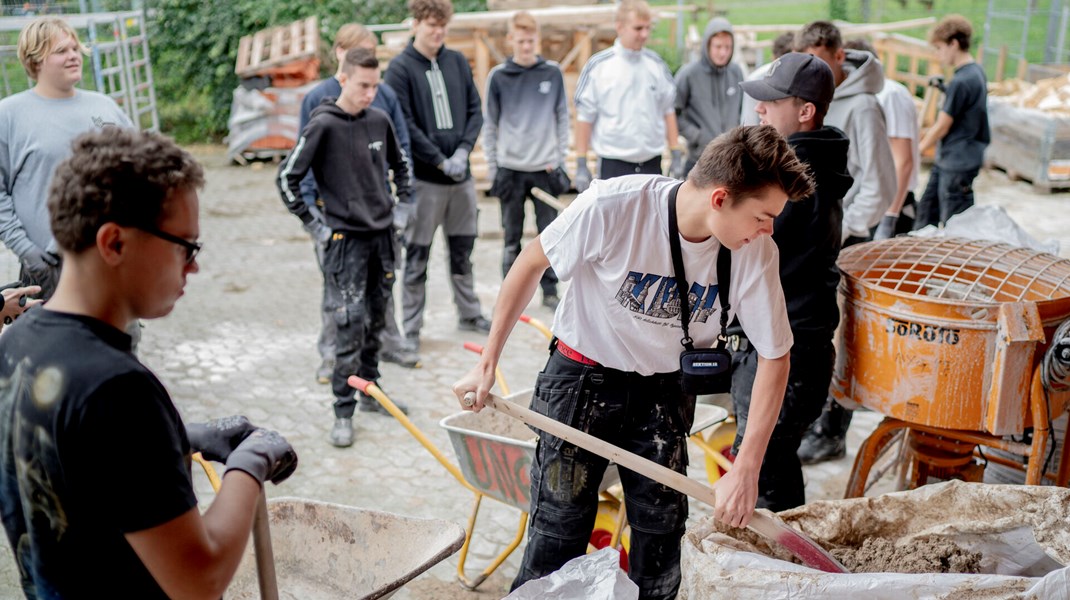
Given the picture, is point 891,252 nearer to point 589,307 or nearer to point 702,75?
point 589,307

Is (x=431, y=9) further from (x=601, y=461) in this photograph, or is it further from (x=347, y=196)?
(x=601, y=461)

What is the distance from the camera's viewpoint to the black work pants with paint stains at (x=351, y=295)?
4.77m

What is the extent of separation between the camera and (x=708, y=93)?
699cm

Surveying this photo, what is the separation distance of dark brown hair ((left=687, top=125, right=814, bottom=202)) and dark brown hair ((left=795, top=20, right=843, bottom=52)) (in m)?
1.98

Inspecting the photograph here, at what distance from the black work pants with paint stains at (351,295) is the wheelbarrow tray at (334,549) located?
1.94 metres

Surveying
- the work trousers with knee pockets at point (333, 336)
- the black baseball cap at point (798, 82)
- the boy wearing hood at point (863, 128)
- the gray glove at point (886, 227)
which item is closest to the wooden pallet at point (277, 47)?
the work trousers with knee pockets at point (333, 336)

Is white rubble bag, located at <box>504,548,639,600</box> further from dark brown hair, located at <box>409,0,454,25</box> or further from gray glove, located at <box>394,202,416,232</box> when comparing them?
dark brown hair, located at <box>409,0,454,25</box>

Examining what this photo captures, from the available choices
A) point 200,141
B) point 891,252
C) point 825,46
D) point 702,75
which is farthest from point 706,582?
point 200,141

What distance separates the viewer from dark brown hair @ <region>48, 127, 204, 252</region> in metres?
1.47

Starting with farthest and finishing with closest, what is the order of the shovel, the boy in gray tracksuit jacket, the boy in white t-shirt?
the boy in gray tracksuit jacket, the shovel, the boy in white t-shirt

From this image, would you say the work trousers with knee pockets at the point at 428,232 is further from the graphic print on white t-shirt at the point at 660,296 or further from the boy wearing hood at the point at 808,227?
the graphic print on white t-shirt at the point at 660,296

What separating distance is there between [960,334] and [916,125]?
2561mm

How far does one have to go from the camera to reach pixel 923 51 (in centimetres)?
1148

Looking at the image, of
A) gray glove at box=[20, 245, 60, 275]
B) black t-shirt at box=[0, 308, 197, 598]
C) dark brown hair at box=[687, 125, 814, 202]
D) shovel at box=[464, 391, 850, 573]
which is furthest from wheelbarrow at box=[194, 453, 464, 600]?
gray glove at box=[20, 245, 60, 275]
